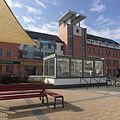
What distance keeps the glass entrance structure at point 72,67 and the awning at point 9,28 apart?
5672 millimetres

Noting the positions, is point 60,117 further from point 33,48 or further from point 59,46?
point 59,46

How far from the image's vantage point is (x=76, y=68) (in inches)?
531

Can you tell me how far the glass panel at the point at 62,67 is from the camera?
12.5m

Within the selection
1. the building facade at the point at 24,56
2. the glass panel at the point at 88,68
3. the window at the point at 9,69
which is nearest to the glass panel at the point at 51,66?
the glass panel at the point at 88,68

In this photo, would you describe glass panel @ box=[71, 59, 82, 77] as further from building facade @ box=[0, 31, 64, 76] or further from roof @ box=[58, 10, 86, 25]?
roof @ box=[58, 10, 86, 25]

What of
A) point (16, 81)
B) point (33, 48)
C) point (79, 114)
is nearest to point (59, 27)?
point (33, 48)

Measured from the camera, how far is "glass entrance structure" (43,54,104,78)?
12516mm

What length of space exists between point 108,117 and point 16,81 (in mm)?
12641

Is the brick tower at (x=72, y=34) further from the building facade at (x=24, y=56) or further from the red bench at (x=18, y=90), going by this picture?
the red bench at (x=18, y=90)

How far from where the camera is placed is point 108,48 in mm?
46094

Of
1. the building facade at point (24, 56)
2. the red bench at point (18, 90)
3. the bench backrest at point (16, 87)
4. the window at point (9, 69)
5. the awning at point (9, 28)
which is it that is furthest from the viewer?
the building facade at point (24, 56)

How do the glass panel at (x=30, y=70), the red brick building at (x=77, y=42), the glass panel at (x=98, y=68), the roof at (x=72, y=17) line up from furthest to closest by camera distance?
1. the red brick building at (x=77, y=42)
2. the roof at (x=72, y=17)
3. the glass panel at (x=30, y=70)
4. the glass panel at (x=98, y=68)

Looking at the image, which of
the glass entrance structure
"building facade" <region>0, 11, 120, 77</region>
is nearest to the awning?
the glass entrance structure

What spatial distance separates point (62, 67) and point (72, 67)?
124cm
